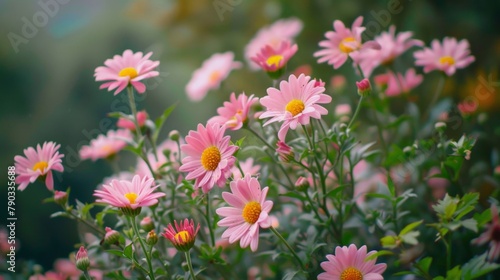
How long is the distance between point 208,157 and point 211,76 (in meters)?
0.46

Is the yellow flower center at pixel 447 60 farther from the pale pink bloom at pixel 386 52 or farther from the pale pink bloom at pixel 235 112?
the pale pink bloom at pixel 235 112

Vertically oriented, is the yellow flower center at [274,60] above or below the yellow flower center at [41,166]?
below

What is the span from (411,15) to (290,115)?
1.01m

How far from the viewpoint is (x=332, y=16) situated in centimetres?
157

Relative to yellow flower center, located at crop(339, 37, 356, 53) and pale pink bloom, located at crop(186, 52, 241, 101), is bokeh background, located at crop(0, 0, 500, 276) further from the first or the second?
yellow flower center, located at crop(339, 37, 356, 53)

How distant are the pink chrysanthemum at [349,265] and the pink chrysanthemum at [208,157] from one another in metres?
0.17

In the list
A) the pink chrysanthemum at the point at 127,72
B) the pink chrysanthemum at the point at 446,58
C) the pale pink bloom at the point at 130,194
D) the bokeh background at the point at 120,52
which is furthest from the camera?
the bokeh background at the point at 120,52

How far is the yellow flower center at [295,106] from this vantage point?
663 mm

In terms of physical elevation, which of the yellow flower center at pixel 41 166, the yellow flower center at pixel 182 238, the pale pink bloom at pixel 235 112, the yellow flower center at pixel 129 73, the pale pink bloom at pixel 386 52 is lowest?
the yellow flower center at pixel 182 238

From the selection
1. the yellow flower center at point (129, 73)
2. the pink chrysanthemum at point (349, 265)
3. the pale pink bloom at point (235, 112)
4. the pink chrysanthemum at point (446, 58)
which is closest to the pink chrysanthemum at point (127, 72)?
the yellow flower center at point (129, 73)

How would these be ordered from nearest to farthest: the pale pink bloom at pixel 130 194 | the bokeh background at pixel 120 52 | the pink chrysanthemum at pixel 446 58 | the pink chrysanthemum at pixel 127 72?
the pale pink bloom at pixel 130 194 → the pink chrysanthemum at pixel 127 72 → the pink chrysanthemum at pixel 446 58 → the bokeh background at pixel 120 52

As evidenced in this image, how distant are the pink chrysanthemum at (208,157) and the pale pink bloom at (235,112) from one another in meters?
0.05

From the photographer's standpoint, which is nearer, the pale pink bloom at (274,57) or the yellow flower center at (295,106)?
the yellow flower center at (295,106)

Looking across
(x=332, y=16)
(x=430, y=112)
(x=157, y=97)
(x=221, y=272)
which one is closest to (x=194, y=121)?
(x=157, y=97)
